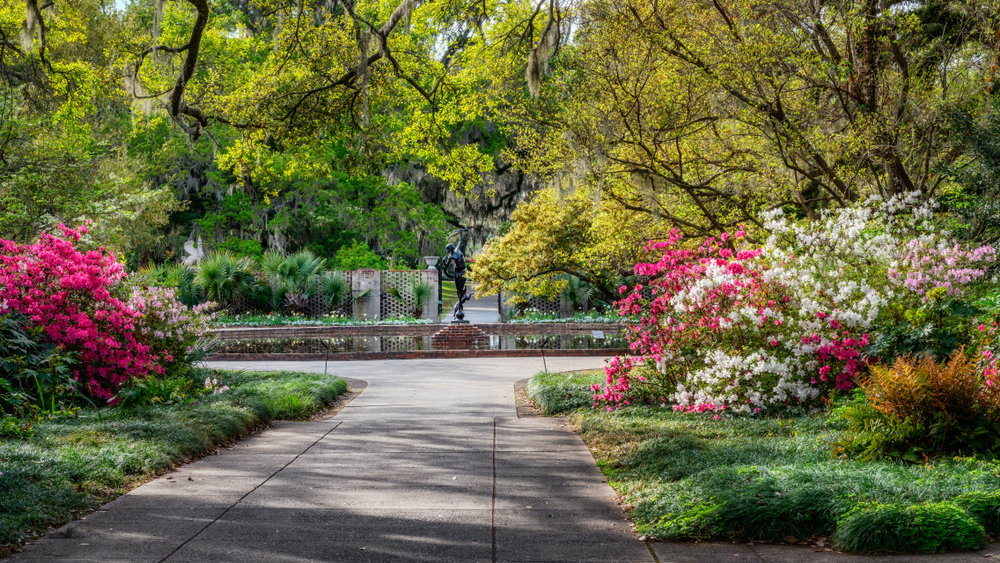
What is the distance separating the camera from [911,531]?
13.5 ft

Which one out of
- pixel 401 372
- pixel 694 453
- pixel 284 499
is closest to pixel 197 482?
pixel 284 499

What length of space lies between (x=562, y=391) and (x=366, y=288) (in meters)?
17.6

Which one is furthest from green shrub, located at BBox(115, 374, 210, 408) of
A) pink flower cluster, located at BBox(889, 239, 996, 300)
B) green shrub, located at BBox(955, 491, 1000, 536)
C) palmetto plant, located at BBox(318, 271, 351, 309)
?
palmetto plant, located at BBox(318, 271, 351, 309)

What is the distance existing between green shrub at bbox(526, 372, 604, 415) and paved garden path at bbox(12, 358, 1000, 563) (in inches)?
42.7

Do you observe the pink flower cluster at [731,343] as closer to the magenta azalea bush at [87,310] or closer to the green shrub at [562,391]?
the green shrub at [562,391]

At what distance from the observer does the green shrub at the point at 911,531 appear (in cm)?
410

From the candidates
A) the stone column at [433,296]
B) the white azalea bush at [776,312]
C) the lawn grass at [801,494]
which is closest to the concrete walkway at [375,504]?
the lawn grass at [801,494]

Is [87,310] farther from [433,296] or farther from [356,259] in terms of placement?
[356,259]

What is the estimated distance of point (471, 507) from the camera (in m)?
5.18

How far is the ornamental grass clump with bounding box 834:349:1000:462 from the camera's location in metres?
5.63

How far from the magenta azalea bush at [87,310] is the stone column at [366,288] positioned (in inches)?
650

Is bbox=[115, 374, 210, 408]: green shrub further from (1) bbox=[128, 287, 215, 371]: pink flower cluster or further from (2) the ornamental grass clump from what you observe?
(2) the ornamental grass clump

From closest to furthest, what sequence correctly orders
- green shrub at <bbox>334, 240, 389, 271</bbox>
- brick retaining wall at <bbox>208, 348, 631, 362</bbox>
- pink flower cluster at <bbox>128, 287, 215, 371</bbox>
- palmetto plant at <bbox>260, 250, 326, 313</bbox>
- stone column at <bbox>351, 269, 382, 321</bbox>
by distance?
pink flower cluster at <bbox>128, 287, 215, 371</bbox> → brick retaining wall at <bbox>208, 348, 631, 362</bbox> → palmetto plant at <bbox>260, 250, 326, 313</bbox> → stone column at <bbox>351, 269, 382, 321</bbox> → green shrub at <bbox>334, 240, 389, 271</bbox>

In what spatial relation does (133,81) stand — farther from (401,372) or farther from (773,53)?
(773,53)
